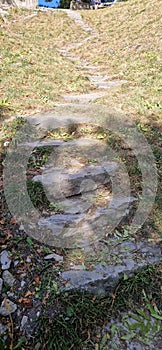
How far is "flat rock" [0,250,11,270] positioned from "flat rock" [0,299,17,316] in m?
0.26

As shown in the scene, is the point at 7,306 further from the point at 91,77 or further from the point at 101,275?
the point at 91,77

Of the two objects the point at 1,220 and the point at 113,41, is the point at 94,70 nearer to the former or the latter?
the point at 113,41

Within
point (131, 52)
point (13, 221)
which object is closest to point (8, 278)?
point (13, 221)

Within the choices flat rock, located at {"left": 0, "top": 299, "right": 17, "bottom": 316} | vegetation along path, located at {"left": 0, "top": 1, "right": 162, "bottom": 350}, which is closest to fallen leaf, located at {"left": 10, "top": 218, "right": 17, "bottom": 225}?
vegetation along path, located at {"left": 0, "top": 1, "right": 162, "bottom": 350}

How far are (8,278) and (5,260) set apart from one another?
0.50 ft

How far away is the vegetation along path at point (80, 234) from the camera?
1.82m

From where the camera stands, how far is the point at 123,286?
2.03 meters

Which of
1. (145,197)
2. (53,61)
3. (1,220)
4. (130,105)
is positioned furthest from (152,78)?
(1,220)

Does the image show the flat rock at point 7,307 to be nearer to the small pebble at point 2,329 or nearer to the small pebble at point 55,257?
the small pebble at point 2,329

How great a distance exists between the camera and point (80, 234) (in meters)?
2.34

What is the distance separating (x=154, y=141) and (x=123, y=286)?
7.59 feet

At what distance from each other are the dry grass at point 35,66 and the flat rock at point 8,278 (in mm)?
2870

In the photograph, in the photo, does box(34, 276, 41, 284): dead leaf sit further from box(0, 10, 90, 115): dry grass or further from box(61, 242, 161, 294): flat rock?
box(0, 10, 90, 115): dry grass

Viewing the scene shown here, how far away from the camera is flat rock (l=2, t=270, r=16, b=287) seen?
2.02 meters
